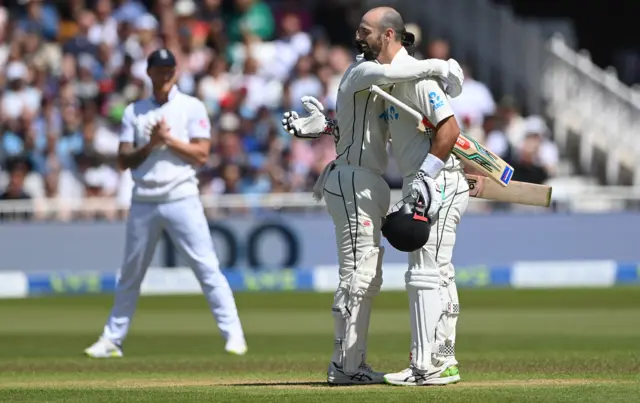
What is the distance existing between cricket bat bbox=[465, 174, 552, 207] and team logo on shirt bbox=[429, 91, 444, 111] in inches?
23.5

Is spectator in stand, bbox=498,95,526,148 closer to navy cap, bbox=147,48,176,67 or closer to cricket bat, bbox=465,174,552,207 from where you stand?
navy cap, bbox=147,48,176,67

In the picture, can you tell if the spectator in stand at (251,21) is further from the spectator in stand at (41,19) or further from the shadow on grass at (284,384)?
the shadow on grass at (284,384)

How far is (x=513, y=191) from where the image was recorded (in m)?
6.76

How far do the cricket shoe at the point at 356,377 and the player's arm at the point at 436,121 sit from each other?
3.33 feet

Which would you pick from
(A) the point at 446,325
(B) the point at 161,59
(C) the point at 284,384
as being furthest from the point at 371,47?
(B) the point at 161,59

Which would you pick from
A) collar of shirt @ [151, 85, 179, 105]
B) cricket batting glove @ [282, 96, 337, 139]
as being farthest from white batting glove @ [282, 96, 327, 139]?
collar of shirt @ [151, 85, 179, 105]

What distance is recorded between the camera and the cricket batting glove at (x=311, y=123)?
22.1 feet

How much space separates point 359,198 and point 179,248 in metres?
2.69

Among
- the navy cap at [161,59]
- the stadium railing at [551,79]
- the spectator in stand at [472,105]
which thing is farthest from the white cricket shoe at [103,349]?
the stadium railing at [551,79]

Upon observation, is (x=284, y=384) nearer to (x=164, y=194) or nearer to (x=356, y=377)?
(x=356, y=377)

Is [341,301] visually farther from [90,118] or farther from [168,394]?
[90,118]

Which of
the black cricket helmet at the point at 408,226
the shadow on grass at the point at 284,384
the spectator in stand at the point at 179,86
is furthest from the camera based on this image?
the spectator in stand at the point at 179,86

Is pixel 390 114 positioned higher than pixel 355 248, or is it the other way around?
pixel 390 114

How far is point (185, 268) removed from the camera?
1563cm
